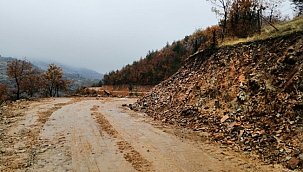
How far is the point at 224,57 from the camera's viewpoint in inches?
473

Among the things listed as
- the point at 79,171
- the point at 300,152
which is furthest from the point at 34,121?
the point at 300,152

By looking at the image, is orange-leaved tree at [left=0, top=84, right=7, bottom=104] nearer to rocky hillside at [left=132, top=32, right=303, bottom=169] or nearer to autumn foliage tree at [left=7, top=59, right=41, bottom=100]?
autumn foliage tree at [left=7, top=59, right=41, bottom=100]

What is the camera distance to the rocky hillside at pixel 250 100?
623cm

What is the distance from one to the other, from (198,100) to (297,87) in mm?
5086

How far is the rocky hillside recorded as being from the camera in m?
6.23

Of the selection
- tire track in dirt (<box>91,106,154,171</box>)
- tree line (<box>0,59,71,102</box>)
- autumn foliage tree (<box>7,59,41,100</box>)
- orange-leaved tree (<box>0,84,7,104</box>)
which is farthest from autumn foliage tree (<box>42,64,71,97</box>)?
tire track in dirt (<box>91,106,154,171</box>)

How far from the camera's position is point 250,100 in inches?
331

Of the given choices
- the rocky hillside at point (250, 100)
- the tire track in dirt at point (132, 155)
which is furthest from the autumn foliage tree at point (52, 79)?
the tire track in dirt at point (132, 155)

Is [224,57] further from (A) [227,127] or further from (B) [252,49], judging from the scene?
(A) [227,127]

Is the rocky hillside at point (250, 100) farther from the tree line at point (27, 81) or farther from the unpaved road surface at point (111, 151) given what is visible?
the tree line at point (27, 81)

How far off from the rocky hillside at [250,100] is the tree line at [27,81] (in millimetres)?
27143

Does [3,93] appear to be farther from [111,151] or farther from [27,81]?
[111,151]

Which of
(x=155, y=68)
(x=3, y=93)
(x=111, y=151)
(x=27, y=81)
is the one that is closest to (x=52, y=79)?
(x=27, y=81)

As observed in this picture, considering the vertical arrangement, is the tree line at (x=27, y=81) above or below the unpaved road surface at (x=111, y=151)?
above
